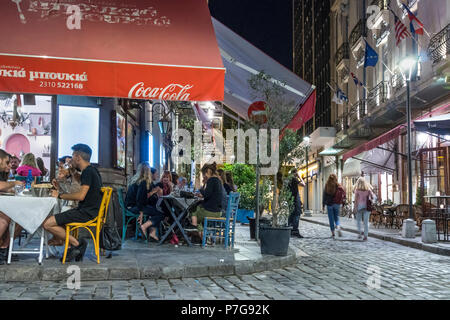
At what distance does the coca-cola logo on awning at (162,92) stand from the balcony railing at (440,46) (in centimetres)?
1171

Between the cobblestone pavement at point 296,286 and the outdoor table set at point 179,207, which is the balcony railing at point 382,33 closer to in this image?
the cobblestone pavement at point 296,286

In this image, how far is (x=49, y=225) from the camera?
675 cm

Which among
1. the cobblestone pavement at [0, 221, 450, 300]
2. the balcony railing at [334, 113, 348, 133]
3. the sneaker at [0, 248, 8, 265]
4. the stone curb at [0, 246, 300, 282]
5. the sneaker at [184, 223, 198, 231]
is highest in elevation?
the balcony railing at [334, 113, 348, 133]

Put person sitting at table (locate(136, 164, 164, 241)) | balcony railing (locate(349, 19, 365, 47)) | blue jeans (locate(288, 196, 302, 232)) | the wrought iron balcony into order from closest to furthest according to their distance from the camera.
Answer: person sitting at table (locate(136, 164, 164, 241)), blue jeans (locate(288, 196, 302, 232)), the wrought iron balcony, balcony railing (locate(349, 19, 365, 47))

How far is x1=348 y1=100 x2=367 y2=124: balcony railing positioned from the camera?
27555 millimetres

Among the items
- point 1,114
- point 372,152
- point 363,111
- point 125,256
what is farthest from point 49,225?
point 363,111

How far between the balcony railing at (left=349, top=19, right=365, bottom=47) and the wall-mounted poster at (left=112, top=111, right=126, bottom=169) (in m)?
19.9

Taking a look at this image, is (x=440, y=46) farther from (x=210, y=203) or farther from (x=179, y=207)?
(x=179, y=207)

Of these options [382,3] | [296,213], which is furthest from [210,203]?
[382,3]

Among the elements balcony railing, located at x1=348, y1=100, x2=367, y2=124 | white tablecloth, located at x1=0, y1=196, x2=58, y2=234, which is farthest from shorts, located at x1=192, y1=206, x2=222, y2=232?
balcony railing, located at x1=348, y1=100, x2=367, y2=124

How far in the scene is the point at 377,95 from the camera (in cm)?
2472

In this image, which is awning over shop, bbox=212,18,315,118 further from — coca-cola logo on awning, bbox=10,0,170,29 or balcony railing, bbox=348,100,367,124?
balcony railing, bbox=348,100,367,124

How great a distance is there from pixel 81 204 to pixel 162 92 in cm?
189
